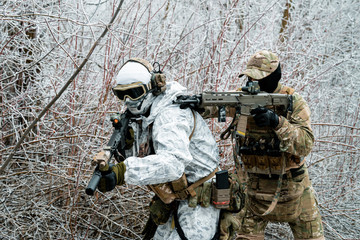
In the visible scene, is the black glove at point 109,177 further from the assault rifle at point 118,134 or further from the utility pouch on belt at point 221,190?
the utility pouch on belt at point 221,190

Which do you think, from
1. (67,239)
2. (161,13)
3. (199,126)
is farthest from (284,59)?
(67,239)

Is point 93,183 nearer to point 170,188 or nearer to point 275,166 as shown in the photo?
point 170,188

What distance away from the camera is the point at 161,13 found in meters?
5.11

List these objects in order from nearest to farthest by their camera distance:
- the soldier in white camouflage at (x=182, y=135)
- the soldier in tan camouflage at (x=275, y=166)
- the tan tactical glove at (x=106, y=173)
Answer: the tan tactical glove at (x=106, y=173)
the soldier in white camouflage at (x=182, y=135)
the soldier in tan camouflage at (x=275, y=166)

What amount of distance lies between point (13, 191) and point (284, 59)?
12.0 feet

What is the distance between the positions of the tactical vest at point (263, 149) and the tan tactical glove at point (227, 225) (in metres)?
0.67

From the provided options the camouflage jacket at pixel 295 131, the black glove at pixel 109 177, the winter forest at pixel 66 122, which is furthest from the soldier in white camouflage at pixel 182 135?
the winter forest at pixel 66 122

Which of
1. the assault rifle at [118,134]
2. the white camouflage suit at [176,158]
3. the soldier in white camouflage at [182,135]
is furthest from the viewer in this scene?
the soldier in white camouflage at [182,135]

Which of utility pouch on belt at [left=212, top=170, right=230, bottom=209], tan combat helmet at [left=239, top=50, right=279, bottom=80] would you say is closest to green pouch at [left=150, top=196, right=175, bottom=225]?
utility pouch on belt at [left=212, top=170, right=230, bottom=209]

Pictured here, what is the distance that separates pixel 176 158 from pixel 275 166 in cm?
122

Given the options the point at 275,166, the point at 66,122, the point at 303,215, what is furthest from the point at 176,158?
the point at 66,122

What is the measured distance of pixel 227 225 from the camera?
2.41 meters

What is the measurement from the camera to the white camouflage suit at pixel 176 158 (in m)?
1.96

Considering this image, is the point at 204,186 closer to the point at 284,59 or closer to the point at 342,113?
the point at 284,59
